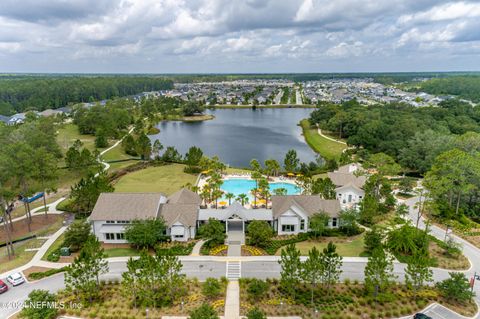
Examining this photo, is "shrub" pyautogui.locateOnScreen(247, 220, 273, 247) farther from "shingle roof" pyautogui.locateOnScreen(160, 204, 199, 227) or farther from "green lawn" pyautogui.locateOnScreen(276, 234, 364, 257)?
"shingle roof" pyautogui.locateOnScreen(160, 204, 199, 227)

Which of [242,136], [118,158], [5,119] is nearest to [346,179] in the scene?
[118,158]

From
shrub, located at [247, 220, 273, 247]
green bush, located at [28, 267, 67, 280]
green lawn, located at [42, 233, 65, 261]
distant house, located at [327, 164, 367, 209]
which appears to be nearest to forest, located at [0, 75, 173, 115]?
green lawn, located at [42, 233, 65, 261]

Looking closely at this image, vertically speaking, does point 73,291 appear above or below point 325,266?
below

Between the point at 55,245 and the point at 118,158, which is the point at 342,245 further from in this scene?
the point at 118,158

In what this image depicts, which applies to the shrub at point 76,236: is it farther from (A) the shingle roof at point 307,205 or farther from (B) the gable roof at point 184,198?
(A) the shingle roof at point 307,205

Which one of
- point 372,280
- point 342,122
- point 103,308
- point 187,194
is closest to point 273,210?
point 187,194

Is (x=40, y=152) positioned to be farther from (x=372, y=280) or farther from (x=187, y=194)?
(x=372, y=280)
